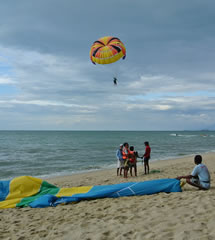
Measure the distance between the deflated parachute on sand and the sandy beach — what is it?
0.25 meters

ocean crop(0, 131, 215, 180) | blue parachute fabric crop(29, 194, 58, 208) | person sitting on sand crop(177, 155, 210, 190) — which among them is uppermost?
person sitting on sand crop(177, 155, 210, 190)

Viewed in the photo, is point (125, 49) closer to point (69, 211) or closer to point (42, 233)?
Result: point (69, 211)

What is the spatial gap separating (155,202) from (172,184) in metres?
1.19

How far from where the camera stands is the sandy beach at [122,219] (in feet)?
11.3

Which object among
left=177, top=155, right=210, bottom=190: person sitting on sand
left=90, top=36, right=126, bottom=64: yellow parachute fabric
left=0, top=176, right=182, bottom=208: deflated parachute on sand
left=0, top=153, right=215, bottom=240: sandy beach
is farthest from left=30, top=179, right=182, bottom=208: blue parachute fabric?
left=90, top=36, right=126, bottom=64: yellow parachute fabric

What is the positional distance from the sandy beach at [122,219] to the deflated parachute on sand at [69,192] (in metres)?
0.25

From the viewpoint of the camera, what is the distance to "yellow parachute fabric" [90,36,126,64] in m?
11.4

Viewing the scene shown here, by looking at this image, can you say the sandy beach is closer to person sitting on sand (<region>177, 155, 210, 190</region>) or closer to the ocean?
person sitting on sand (<region>177, 155, 210, 190</region>)

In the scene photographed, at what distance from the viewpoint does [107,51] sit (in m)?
11.4

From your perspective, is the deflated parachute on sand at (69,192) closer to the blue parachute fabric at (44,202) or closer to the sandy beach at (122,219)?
the blue parachute fabric at (44,202)

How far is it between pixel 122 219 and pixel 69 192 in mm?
2633

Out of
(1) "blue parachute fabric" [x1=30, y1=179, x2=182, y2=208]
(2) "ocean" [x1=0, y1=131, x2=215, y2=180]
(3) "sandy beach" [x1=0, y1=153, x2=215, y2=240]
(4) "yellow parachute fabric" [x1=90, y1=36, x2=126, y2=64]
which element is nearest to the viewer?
(3) "sandy beach" [x1=0, y1=153, x2=215, y2=240]

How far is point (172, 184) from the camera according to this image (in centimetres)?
598

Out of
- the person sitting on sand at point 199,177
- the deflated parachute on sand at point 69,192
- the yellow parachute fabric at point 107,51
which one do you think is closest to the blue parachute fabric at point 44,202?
the deflated parachute on sand at point 69,192
